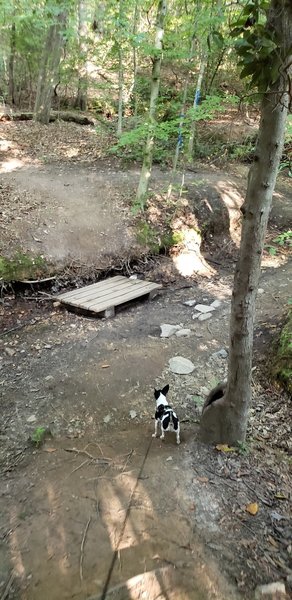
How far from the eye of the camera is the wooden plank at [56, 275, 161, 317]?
6.86 metres

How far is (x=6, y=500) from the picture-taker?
346 cm

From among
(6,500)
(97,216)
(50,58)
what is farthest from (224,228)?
(6,500)

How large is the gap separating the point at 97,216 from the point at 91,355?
13.9 ft

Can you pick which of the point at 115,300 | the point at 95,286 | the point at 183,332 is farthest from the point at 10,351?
the point at 183,332

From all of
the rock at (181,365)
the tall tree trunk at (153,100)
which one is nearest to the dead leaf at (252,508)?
the rock at (181,365)

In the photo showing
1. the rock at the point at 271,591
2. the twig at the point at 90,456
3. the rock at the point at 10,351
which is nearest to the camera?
the rock at the point at 271,591

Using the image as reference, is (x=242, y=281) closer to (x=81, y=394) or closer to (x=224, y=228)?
(x=81, y=394)

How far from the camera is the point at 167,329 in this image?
6.63 meters

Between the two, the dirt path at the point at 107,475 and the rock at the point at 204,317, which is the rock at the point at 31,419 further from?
the rock at the point at 204,317

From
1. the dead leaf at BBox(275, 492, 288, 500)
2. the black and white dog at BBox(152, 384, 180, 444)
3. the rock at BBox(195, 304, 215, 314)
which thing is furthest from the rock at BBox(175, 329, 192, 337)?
the dead leaf at BBox(275, 492, 288, 500)

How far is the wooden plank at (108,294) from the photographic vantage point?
6.86 m

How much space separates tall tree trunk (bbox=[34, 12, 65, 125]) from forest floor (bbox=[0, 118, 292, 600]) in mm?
4554

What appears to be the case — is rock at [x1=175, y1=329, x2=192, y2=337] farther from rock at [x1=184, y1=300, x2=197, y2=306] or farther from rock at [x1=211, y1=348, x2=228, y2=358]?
rock at [x1=184, y1=300, x2=197, y2=306]

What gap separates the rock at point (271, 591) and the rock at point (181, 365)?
2.95m
